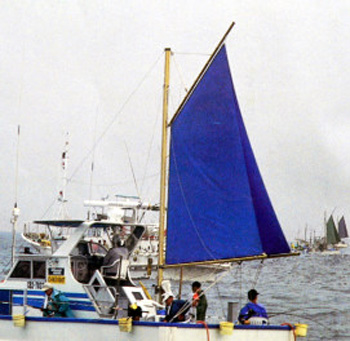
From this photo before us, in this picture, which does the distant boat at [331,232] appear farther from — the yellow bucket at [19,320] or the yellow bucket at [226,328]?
the yellow bucket at [226,328]

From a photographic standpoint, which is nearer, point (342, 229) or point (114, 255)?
point (114, 255)

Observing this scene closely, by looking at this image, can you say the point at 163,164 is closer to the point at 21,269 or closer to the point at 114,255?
the point at 114,255

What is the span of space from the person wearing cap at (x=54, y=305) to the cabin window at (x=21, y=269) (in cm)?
150

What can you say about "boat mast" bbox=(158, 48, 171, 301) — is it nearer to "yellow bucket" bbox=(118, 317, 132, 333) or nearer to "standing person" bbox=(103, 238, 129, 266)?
"standing person" bbox=(103, 238, 129, 266)

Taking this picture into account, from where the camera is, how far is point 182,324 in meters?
19.3

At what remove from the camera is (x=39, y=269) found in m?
23.0

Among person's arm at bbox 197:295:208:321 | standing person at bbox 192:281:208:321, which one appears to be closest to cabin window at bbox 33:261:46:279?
standing person at bbox 192:281:208:321

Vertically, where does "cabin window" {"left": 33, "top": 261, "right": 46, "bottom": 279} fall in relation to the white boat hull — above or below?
above

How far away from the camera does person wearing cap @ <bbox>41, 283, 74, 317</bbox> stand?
21750mm

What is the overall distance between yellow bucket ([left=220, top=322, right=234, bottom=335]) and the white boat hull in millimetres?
158

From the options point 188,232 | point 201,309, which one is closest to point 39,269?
point 188,232

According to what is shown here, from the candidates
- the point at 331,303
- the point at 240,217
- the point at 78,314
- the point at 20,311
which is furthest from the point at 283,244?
the point at 331,303

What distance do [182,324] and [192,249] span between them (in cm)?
439

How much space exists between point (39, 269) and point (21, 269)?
2.23ft
